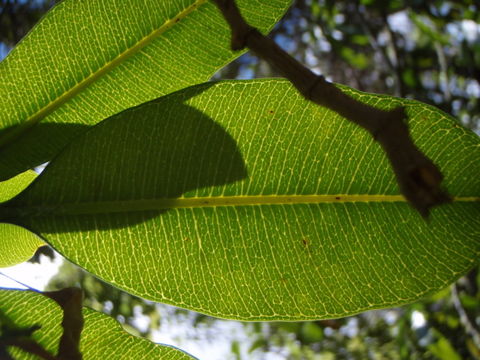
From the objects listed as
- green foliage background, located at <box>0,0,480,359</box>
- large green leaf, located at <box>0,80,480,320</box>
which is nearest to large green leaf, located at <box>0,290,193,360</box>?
large green leaf, located at <box>0,80,480,320</box>

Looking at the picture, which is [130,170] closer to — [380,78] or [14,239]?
[14,239]

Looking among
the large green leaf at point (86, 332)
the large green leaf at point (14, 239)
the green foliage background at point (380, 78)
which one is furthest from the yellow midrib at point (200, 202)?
the green foliage background at point (380, 78)

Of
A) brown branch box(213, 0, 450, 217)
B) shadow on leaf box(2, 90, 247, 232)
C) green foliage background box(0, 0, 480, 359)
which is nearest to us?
brown branch box(213, 0, 450, 217)

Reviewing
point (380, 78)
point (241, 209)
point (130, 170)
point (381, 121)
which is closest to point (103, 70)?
point (130, 170)

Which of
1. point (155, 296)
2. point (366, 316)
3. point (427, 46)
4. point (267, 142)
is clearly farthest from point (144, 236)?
point (366, 316)

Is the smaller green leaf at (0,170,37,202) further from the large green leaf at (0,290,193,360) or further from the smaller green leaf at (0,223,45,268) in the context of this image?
the large green leaf at (0,290,193,360)

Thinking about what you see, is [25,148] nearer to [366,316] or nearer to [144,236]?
[144,236]
